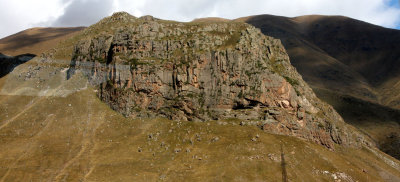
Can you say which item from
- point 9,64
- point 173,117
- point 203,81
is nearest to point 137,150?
point 173,117

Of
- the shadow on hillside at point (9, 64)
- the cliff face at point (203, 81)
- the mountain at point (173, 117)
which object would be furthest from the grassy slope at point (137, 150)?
the shadow on hillside at point (9, 64)

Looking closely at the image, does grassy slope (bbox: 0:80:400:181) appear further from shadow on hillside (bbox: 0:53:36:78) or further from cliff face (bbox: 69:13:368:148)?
shadow on hillside (bbox: 0:53:36:78)

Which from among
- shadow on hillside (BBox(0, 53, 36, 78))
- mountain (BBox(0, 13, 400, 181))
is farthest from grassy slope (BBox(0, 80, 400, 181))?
shadow on hillside (BBox(0, 53, 36, 78))

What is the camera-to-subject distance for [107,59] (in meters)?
132

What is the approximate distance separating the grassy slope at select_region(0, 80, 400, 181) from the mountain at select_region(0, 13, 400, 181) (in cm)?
38

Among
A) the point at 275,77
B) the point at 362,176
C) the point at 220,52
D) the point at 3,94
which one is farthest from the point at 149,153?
the point at 3,94

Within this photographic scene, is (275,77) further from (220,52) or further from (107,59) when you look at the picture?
(107,59)

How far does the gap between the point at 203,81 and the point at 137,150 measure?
133ft

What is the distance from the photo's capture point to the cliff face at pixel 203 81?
381 ft

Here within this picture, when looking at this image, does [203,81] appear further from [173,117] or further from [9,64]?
[9,64]

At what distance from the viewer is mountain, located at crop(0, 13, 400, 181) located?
91438 millimetres

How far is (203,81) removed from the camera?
121062 mm

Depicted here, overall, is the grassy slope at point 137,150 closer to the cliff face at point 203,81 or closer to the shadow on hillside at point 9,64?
the cliff face at point 203,81

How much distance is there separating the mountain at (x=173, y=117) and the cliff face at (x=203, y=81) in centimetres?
44
